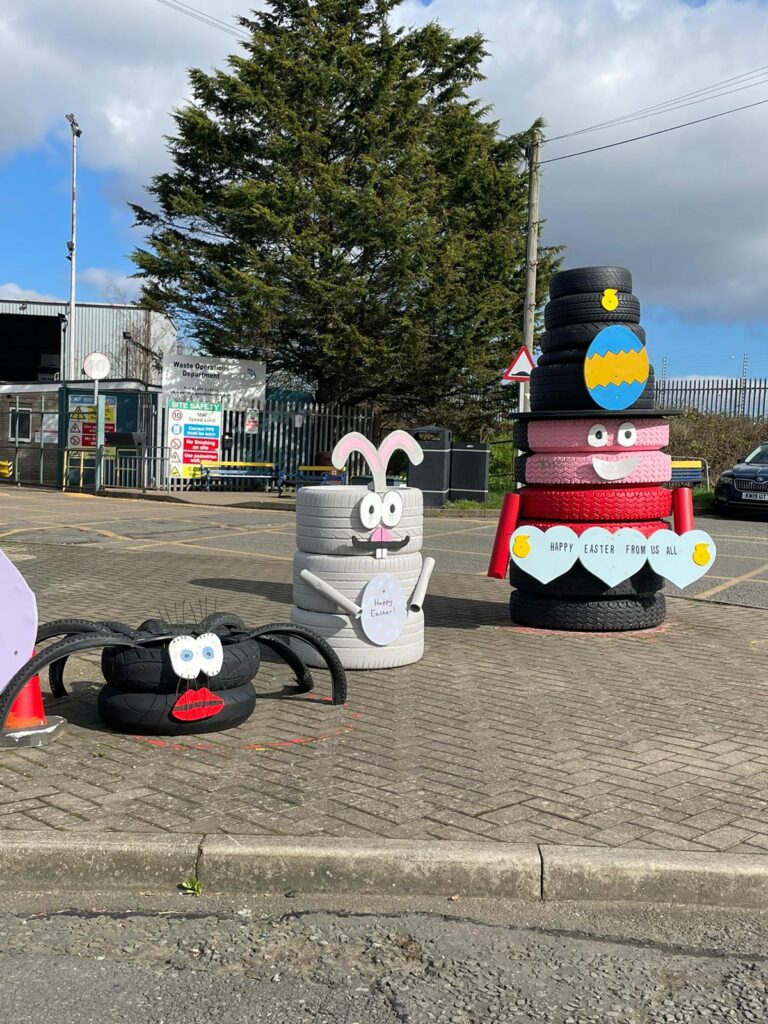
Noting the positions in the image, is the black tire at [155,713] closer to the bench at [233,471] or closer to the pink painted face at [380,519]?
the pink painted face at [380,519]

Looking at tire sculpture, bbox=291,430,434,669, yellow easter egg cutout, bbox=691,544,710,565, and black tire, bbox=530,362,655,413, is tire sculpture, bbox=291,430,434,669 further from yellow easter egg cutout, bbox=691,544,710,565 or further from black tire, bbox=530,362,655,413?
yellow easter egg cutout, bbox=691,544,710,565

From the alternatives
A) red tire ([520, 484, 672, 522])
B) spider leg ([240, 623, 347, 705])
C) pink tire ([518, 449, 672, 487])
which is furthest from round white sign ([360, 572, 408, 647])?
pink tire ([518, 449, 672, 487])

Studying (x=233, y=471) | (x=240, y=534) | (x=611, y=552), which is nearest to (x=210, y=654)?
(x=611, y=552)

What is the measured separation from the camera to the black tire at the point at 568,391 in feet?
26.1

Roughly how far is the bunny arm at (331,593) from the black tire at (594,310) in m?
3.12

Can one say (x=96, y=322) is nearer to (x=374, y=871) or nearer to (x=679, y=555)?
(x=679, y=555)

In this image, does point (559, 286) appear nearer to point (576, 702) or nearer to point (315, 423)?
point (576, 702)

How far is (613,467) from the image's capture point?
7.91m

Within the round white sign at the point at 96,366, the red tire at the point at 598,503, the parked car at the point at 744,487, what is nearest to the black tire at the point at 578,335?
→ the red tire at the point at 598,503

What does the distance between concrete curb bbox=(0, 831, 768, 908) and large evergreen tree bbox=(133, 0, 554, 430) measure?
72.7 ft

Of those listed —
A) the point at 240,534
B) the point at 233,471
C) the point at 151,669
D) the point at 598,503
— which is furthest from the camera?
the point at 233,471

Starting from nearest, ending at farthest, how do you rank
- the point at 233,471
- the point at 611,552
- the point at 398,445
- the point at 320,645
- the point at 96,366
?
the point at 320,645, the point at 398,445, the point at 611,552, the point at 96,366, the point at 233,471

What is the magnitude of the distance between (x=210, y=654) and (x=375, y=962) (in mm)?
2167

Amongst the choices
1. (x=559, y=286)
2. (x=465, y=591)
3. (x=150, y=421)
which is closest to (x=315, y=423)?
(x=150, y=421)
